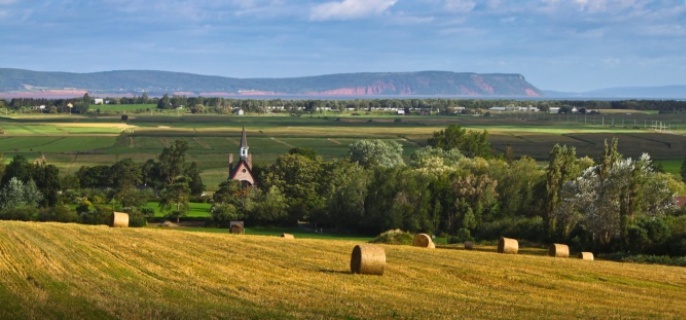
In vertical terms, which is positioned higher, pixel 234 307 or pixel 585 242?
pixel 234 307

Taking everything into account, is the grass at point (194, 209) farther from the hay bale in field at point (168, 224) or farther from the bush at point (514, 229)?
the bush at point (514, 229)

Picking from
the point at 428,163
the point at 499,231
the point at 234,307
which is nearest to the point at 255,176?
the point at 428,163

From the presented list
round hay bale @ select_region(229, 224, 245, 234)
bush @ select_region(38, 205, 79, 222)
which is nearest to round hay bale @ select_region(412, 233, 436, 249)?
round hay bale @ select_region(229, 224, 245, 234)

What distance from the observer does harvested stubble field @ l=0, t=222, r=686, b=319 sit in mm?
21656

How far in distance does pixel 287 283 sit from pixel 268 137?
408 feet

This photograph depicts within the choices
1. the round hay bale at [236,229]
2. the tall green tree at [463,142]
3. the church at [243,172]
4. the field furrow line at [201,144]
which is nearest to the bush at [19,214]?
the round hay bale at [236,229]

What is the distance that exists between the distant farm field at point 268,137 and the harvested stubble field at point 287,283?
61802 millimetres

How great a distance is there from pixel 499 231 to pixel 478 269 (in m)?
31.7

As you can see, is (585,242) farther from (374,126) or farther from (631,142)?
(374,126)

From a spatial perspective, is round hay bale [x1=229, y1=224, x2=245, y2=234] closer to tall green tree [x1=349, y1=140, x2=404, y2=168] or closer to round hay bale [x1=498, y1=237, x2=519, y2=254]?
round hay bale [x1=498, y1=237, x2=519, y2=254]

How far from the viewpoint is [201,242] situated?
127 ft

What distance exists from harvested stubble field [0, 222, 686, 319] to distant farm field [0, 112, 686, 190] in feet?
203

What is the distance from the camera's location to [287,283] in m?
26.7

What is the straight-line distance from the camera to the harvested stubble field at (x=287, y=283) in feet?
71.1
